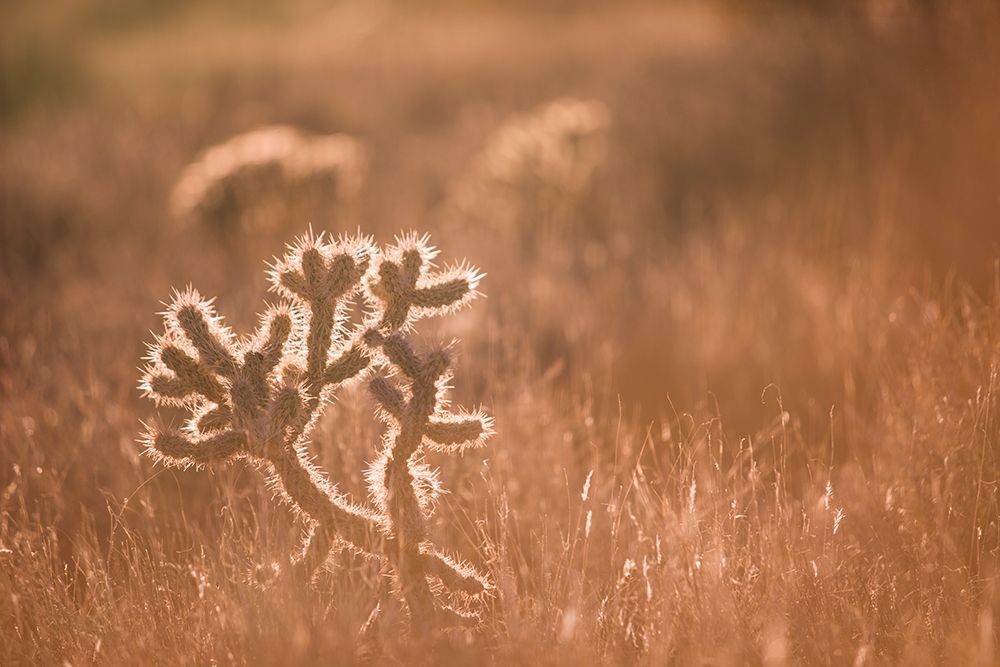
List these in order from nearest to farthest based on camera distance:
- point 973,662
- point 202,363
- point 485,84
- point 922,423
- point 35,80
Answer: point 973,662, point 202,363, point 922,423, point 485,84, point 35,80

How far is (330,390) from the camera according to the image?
8.54 feet

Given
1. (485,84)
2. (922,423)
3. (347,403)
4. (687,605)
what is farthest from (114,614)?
(485,84)

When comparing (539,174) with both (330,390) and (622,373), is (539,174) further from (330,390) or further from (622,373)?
(330,390)

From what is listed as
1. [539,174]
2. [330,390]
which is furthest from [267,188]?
[330,390]

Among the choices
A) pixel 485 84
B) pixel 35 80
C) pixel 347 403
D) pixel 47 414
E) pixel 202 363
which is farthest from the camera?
pixel 35 80

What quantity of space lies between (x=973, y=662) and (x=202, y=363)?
6.25 ft

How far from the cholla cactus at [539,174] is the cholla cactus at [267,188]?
1130 mm

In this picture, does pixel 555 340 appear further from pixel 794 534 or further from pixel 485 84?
pixel 485 84

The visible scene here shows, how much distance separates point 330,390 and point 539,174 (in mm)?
4853

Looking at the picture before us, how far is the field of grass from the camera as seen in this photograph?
2422 mm

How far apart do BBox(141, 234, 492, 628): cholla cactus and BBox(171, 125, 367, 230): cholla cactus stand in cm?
406

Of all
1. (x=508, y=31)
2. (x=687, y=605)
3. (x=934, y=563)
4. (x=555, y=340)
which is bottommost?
(x=687, y=605)

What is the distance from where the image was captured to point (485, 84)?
12.4 meters

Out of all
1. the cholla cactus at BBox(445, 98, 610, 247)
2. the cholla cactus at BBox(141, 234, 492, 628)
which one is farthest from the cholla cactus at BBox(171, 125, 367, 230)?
the cholla cactus at BBox(141, 234, 492, 628)
